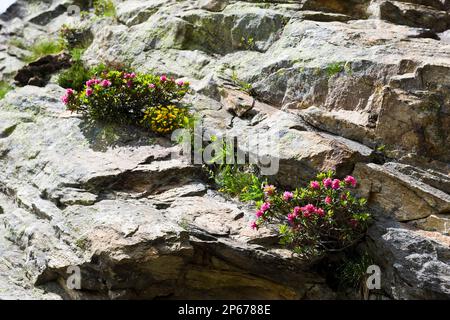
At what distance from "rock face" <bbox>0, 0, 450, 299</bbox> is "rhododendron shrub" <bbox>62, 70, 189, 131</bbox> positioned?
0.40 metres

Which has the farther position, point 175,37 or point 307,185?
point 175,37

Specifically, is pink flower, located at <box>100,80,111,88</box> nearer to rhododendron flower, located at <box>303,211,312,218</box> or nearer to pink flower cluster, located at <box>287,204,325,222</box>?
pink flower cluster, located at <box>287,204,325,222</box>

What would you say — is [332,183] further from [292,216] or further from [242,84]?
[242,84]

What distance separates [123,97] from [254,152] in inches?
131

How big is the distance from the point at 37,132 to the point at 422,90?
839cm

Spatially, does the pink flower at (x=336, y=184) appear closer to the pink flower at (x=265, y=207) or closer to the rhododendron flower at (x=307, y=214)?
the rhododendron flower at (x=307, y=214)

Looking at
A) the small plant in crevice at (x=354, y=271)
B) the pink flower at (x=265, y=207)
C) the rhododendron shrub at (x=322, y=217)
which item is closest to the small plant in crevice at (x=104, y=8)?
the pink flower at (x=265, y=207)

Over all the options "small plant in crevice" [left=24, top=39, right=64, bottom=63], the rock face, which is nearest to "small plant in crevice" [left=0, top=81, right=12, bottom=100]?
"small plant in crevice" [left=24, top=39, right=64, bottom=63]

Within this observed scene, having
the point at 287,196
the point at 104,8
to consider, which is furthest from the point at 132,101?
the point at 104,8

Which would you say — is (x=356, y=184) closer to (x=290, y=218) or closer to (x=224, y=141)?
(x=290, y=218)

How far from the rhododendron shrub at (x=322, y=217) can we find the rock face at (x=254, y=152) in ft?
0.89

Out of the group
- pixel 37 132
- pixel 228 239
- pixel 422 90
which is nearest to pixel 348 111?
pixel 422 90

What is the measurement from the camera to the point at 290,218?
837 centimetres

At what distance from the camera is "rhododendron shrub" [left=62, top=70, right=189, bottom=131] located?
1087 cm
